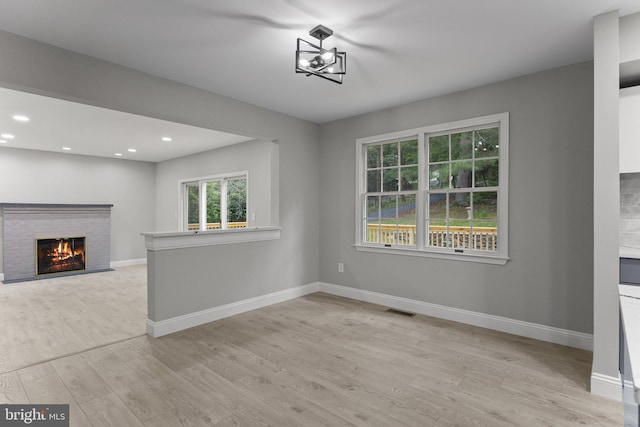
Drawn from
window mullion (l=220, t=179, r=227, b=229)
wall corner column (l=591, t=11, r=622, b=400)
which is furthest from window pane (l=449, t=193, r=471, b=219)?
window mullion (l=220, t=179, r=227, b=229)

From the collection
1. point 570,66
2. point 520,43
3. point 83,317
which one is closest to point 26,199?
point 83,317

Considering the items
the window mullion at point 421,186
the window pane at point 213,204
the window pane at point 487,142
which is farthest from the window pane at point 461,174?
the window pane at point 213,204

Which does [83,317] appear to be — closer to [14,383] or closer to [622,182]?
[14,383]

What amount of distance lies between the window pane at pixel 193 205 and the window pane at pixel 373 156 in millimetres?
4631

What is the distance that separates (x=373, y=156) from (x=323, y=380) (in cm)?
307

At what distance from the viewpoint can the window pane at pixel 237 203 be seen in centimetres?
649

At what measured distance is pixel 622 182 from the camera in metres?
2.84

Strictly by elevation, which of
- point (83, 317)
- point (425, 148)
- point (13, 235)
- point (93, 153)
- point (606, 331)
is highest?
point (93, 153)

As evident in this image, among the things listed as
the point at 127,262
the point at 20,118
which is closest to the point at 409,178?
the point at 20,118

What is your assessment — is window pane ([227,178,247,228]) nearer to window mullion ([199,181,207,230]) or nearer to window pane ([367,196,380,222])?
window mullion ([199,181,207,230])

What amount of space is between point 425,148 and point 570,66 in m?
1.54

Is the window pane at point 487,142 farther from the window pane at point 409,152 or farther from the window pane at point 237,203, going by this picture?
the window pane at point 237,203

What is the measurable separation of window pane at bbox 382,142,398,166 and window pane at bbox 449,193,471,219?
906mm

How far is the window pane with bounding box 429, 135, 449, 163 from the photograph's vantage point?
12.8 ft
